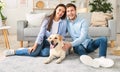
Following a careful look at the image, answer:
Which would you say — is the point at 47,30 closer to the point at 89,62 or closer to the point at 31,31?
the point at 89,62

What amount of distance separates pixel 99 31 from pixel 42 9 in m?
2.80

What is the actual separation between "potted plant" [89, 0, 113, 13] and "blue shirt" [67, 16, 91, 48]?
322 centimetres

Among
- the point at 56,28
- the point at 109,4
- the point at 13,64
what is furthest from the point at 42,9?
the point at 13,64

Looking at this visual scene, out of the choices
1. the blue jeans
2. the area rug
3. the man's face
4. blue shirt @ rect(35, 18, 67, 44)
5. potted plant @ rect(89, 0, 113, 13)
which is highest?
potted plant @ rect(89, 0, 113, 13)

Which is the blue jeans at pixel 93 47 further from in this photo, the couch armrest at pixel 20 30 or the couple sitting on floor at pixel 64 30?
the couch armrest at pixel 20 30

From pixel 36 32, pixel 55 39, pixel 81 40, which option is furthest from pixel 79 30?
pixel 36 32

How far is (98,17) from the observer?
4.88 meters

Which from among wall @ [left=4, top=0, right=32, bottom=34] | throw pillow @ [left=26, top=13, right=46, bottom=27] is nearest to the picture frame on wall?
wall @ [left=4, top=0, right=32, bottom=34]

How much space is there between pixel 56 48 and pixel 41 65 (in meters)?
0.35

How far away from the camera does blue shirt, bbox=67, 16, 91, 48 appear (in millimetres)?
3124

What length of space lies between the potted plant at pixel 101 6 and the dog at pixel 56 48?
3596 mm

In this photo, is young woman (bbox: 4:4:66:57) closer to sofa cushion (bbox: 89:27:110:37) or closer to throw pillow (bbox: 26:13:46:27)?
sofa cushion (bbox: 89:27:110:37)

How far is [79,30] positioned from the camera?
329 centimetres

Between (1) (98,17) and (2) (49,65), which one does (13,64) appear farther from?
(1) (98,17)
